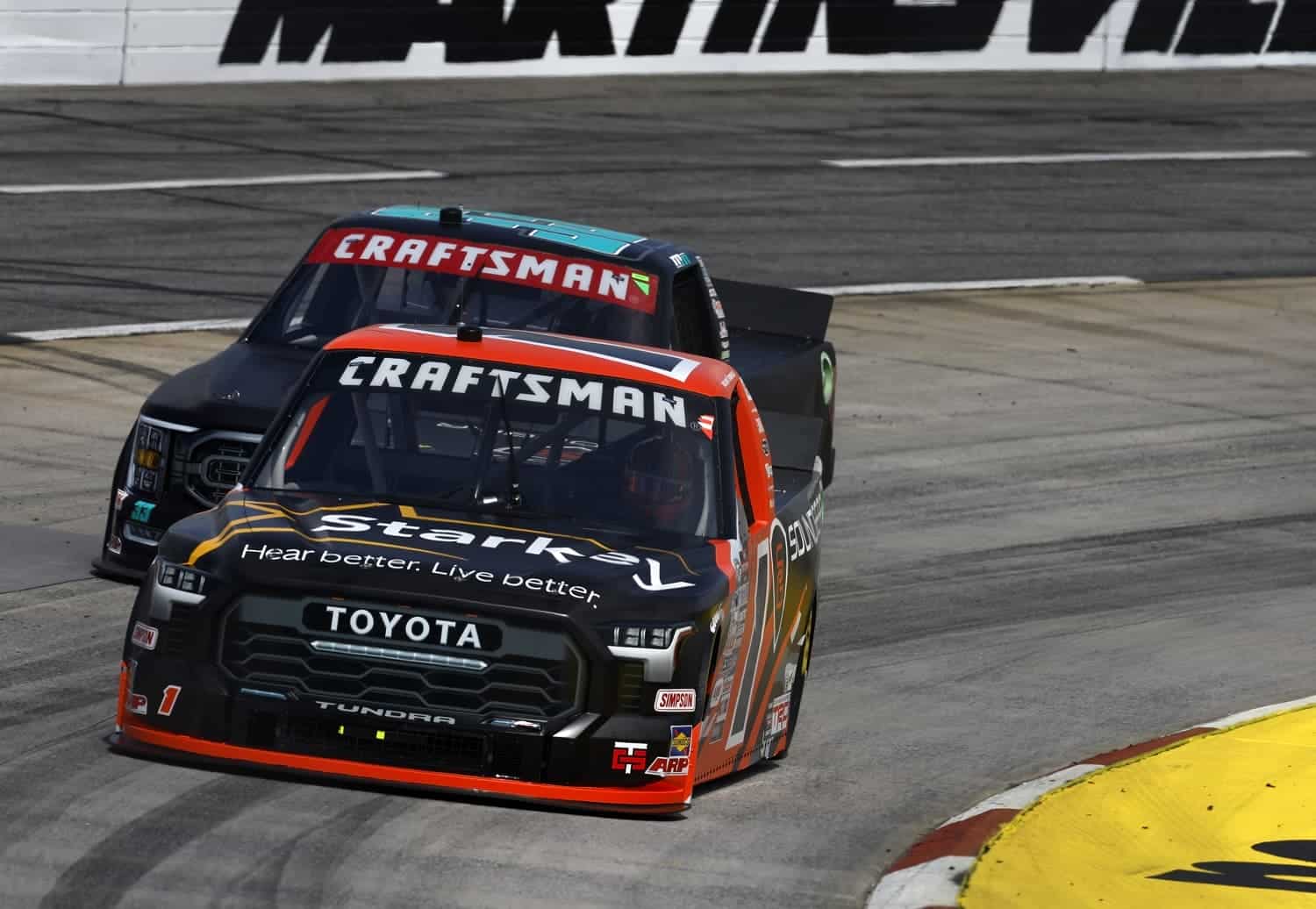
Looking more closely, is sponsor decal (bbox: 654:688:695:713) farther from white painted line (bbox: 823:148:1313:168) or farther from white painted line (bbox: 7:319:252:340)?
white painted line (bbox: 823:148:1313:168)

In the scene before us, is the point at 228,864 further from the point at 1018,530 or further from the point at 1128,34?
the point at 1128,34

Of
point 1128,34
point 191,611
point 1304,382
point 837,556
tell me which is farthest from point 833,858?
point 1128,34

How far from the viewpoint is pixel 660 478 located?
8.21 meters

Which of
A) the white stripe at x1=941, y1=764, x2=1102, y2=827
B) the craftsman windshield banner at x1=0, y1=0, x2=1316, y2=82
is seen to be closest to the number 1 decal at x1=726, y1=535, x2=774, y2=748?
the white stripe at x1=941, y1=764, x2=1102, y2=827

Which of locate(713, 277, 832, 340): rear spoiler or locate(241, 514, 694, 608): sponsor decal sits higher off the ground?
locate(241, 514, 694, 608): sponsor decal

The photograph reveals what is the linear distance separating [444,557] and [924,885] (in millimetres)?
1738

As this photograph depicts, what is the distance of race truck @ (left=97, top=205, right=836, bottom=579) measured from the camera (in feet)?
32.8

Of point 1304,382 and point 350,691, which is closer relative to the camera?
point 350,691

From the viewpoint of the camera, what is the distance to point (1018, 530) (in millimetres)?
13148

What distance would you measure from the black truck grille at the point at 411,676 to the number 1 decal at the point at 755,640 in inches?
36.3

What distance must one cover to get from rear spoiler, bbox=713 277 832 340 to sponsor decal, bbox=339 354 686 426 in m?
4.45

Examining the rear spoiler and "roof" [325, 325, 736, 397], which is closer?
"roof" [325, 325, 736, 397]

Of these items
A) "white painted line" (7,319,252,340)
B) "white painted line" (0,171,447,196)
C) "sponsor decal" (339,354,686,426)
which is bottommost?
"white painted line" (0,171,447,196)

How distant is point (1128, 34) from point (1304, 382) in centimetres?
2034
